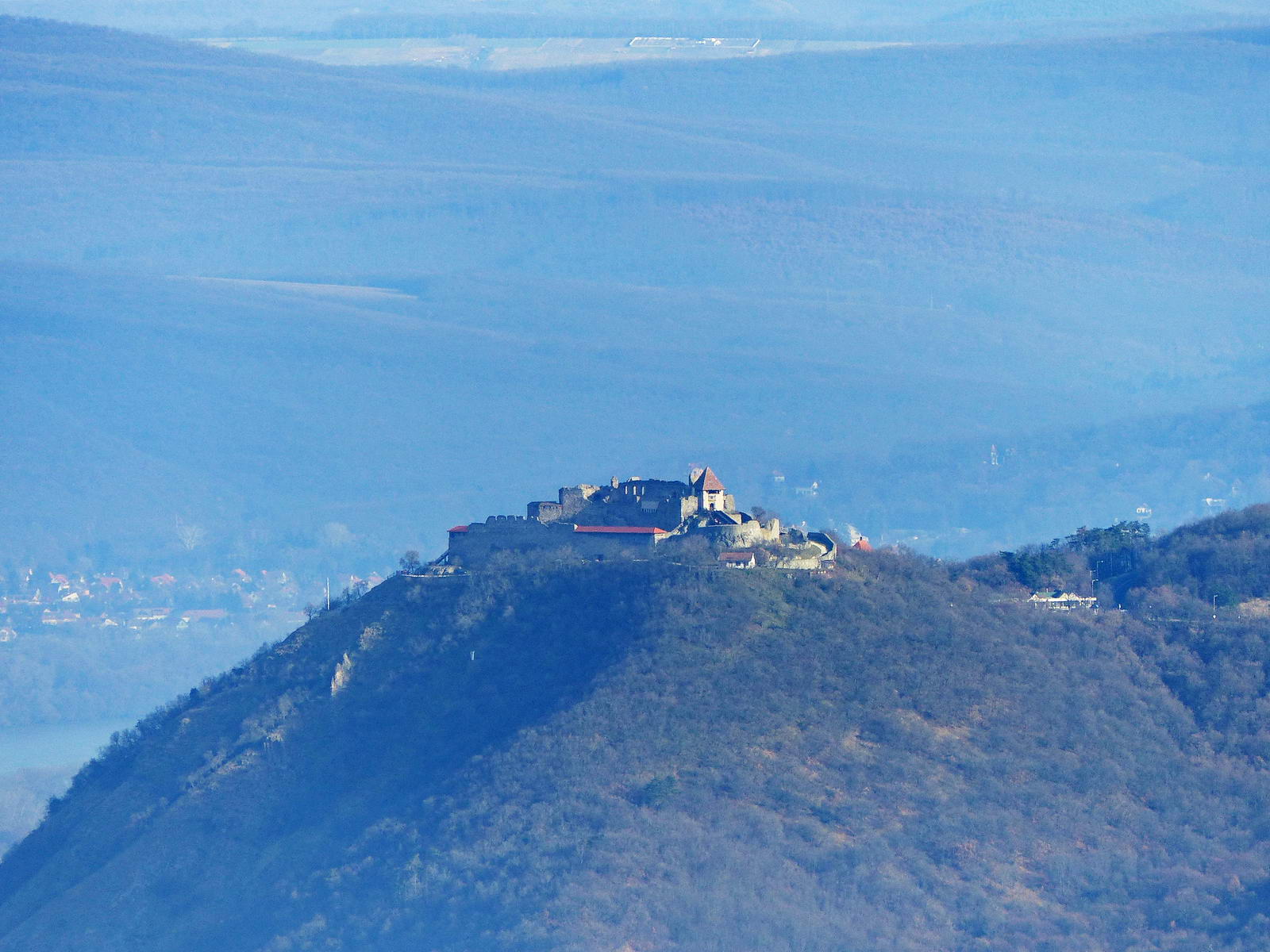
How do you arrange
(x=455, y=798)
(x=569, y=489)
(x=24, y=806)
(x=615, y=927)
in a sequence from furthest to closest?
(x=24, y=806) → (x=569, y=489) → (x=455, y=798) → (x=615, y=927)

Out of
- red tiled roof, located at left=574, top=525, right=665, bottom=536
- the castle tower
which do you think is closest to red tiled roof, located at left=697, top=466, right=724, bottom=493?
the castle tower

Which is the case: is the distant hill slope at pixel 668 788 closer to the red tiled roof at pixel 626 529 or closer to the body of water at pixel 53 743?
the red tiled roof at pixel 626 529

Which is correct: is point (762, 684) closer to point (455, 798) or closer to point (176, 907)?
point (455, 798)

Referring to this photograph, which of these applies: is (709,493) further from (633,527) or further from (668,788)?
(668,788)

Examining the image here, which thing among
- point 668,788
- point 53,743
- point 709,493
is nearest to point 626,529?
point 709,493

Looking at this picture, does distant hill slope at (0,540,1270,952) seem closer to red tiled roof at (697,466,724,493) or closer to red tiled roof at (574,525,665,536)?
red tiled roof at (574,525,665,536)

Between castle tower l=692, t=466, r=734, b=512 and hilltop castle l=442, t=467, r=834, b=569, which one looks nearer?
hilltop castle l=442, t=467, r=834, b=569

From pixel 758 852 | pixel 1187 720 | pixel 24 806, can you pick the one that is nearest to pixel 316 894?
pixel 758 852
